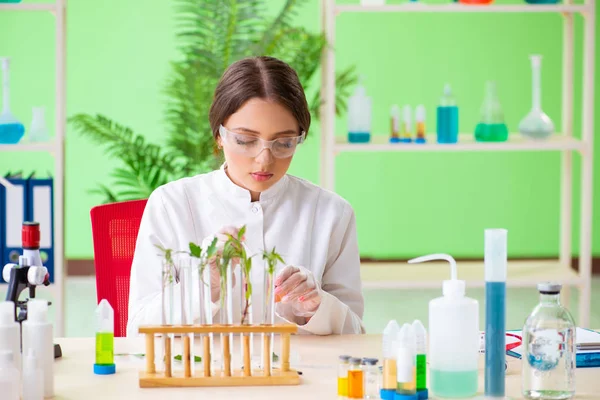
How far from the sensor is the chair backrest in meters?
2.39

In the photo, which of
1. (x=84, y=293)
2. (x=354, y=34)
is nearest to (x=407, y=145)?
(x=354, y=34)

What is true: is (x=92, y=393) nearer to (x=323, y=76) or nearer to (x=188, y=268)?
(x=188, y=268)

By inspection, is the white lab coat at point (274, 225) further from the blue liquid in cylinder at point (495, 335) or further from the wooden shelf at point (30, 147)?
the wooden shelf at point (30, 147)

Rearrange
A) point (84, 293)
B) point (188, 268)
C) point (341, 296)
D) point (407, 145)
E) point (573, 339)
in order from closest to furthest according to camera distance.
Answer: point (573, 339)
point (188, 268)
point (341, 296)
point (407, 145)
point (84, 293)

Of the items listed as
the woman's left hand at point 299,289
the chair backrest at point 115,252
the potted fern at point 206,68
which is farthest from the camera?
the potted fern at point 206,68

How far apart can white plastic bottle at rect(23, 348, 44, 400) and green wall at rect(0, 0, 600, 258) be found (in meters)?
4.57

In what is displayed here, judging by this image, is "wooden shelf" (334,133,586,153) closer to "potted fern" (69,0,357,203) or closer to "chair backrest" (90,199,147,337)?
"potted fern" (69,0,357,203)

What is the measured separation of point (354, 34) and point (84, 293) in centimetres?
224

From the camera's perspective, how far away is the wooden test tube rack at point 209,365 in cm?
166

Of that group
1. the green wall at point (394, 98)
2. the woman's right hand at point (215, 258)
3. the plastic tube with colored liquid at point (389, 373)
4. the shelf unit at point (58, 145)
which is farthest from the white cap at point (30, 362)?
the green wall at point (394, 98)

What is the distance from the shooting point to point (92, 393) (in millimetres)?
1649

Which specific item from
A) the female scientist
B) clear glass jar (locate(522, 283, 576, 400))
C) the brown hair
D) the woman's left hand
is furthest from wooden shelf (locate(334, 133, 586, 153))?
clear glass jar (locate(522, 283, 576, 400))

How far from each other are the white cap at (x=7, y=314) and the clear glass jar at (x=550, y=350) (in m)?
0.82

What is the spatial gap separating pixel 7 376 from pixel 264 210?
0.93 meters
